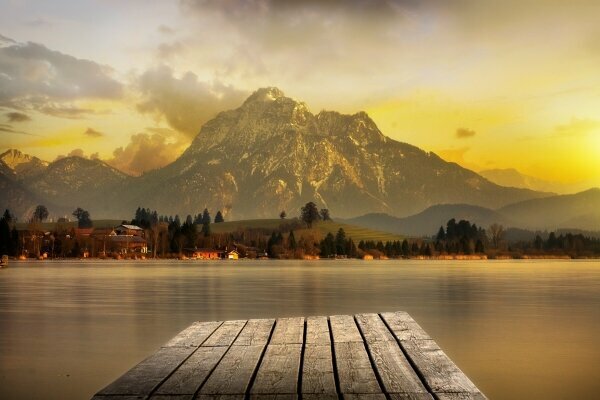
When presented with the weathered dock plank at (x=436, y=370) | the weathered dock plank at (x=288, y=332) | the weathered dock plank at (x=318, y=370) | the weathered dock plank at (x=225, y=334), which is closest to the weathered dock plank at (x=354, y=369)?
the weathered dock plank at (x=318, y=370)

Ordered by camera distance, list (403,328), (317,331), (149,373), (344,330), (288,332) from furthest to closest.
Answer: (403,328)
(344,330)
(317,331)
(288,332)
(149,373)

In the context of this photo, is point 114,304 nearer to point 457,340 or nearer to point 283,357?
point 457,340

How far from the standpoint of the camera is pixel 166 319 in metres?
33.6

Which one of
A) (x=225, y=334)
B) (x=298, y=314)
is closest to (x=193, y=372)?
(x=225, y=334)

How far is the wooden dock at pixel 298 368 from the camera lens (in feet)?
40.7

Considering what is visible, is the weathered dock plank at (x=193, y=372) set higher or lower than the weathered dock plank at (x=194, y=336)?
lower

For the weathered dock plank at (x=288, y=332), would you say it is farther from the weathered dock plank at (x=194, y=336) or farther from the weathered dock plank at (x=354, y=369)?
the weathered dock plank at (x=194, y=336)

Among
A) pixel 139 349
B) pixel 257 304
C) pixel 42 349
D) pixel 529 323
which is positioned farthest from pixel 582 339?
pixel 257 304

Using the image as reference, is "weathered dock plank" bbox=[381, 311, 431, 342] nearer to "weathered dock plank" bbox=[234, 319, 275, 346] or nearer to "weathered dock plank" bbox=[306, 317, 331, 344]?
"weathered dock plank" bbox=[306, 317, 331, 344]

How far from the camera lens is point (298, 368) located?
47.2 ft

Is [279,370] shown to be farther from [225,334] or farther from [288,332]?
[225,334]

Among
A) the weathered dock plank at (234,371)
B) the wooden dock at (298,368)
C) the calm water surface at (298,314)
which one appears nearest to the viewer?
the wooden dock at (298,368)

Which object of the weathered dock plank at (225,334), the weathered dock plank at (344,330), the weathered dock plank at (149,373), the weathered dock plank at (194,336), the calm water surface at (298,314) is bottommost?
the calm water surface at (298,314)

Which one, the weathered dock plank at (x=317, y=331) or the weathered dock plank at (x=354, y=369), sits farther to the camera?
the weathered dock plank at (x=317, y=331)
